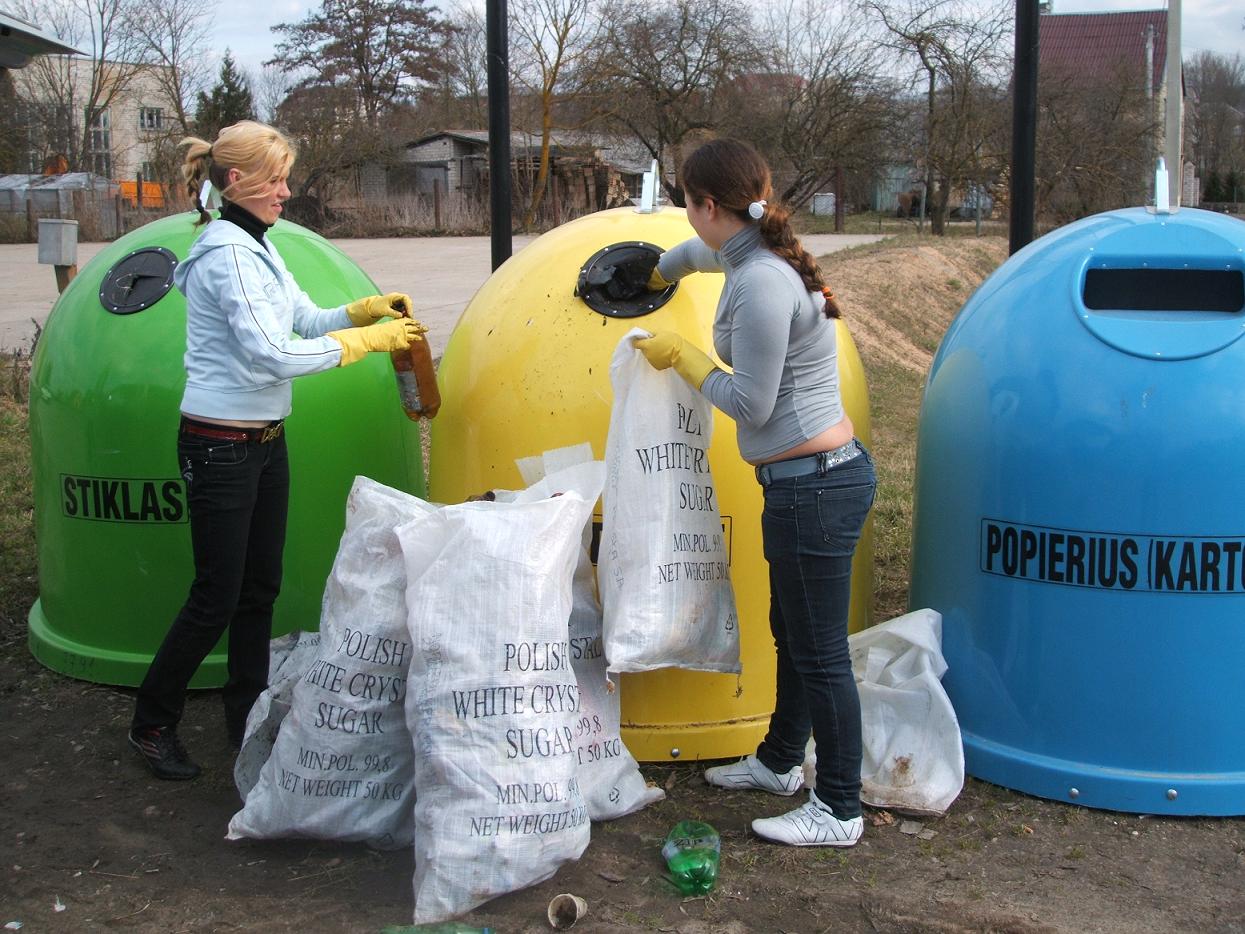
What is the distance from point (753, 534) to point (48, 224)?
18.8 feet

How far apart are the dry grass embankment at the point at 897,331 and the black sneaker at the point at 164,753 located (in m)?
2.28

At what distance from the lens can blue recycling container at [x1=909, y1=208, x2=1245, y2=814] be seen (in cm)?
259

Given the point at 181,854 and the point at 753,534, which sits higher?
the point at 753,534

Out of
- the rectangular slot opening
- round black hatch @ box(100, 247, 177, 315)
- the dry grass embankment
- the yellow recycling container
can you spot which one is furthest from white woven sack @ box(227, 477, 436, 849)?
the dry grass embankment

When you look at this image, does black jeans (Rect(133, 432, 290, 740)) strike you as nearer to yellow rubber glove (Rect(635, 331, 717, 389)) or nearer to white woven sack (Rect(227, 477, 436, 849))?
white woven sack (Rect(227, 477, 436, 849))

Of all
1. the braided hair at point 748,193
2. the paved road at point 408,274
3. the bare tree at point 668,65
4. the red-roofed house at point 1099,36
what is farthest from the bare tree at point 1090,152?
the braided hair at point 748,193

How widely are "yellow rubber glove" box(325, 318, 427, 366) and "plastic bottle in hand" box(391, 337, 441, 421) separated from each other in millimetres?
55

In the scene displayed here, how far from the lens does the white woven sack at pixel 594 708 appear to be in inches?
105

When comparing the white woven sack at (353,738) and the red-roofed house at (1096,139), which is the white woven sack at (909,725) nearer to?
the white woven sack at (353,738)

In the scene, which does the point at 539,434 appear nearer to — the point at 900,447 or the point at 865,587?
the point at 865,587

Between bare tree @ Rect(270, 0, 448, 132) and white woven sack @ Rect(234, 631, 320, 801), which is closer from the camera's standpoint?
white woven sack @ Rect(234, 631, 320, 801)

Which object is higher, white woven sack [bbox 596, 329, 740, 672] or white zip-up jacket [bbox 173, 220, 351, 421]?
white zip-up jacket [bbox 173, 220, 351, 421]

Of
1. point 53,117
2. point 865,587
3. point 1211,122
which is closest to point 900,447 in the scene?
point 865,587

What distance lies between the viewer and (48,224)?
23.2 ft
